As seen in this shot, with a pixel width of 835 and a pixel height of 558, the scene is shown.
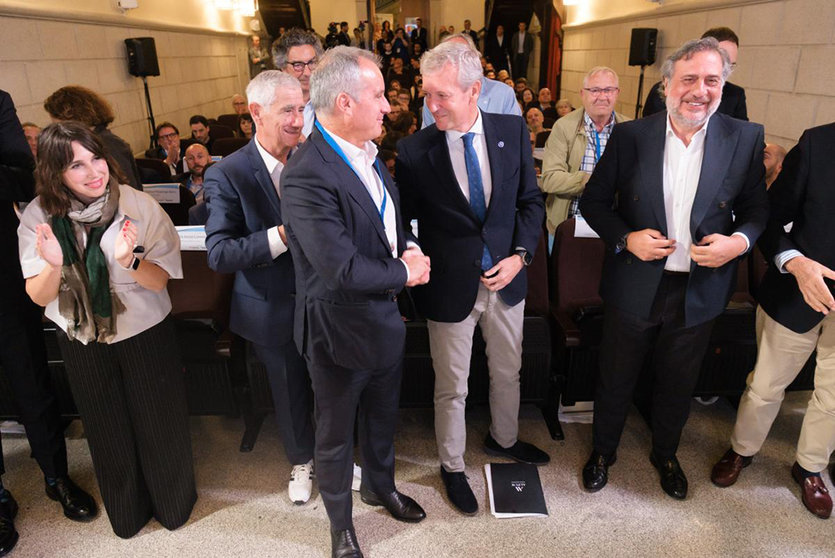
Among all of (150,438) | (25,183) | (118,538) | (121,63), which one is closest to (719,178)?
(150,438)

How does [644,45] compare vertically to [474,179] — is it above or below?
above

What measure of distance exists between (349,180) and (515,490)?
147 centimetres

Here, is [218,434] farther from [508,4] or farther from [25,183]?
[508,4]

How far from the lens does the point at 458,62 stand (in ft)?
5.65

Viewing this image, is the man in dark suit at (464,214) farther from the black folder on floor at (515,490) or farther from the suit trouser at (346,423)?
the suit trouser at (346,423)

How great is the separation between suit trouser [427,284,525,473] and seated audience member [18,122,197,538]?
3.15 feet

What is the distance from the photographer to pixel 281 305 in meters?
1.98

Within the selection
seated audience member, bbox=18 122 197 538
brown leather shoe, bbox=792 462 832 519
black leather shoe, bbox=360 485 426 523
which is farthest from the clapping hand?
brown leather shoe, bbox=792 462 832 519

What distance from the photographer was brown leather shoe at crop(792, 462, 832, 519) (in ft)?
6.90

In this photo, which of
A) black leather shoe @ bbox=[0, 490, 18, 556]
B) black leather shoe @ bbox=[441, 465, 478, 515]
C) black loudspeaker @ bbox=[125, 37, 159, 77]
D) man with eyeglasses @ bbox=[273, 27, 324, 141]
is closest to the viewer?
black leather shoe @ bbox=[0, 490, 18, 556]

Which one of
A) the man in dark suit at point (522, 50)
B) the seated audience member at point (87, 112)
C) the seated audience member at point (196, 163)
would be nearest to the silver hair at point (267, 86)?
the seated audience member at point (87, 112)

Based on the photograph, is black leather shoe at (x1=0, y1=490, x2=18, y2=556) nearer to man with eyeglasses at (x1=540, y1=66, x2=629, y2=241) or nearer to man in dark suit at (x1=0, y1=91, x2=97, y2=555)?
man in dark suit at (x1=0, y1=91, x2=97, y2=555)

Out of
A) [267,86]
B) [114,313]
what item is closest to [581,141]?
[267,86]

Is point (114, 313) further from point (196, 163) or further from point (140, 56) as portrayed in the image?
point (140, 56)
